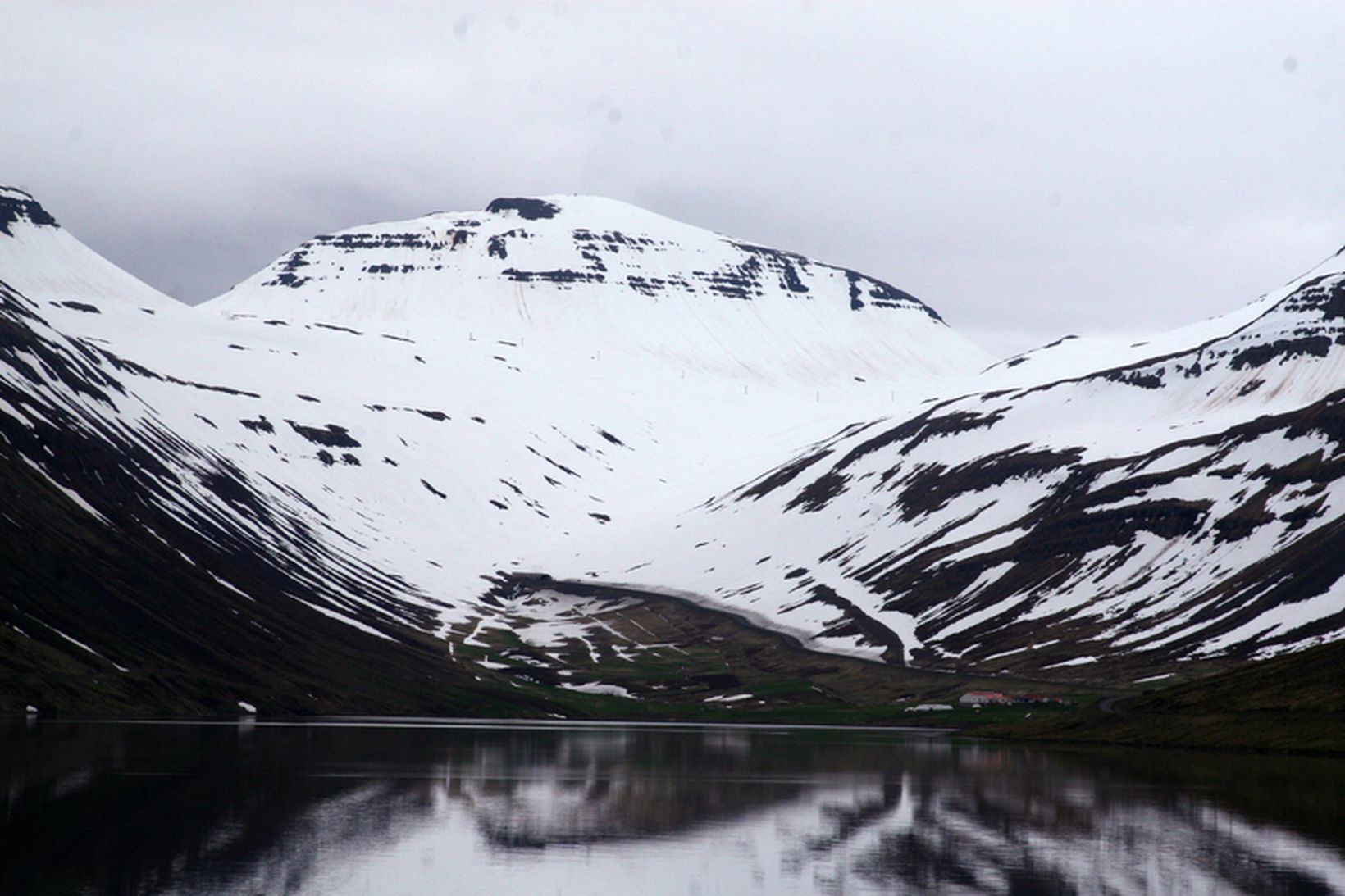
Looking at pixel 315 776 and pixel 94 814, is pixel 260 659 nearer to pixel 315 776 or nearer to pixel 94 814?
pixel 315 776

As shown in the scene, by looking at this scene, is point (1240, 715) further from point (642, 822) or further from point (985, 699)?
point (642, 822)

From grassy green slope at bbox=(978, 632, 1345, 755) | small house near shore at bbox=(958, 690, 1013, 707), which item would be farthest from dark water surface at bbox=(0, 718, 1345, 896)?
small house near shore at bbox=(958, 690, 1013, 707)

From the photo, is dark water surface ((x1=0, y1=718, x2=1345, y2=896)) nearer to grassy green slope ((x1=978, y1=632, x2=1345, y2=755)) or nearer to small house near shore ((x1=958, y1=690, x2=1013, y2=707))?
grassy green slope ((x1=978, y1=632, x2=1345, y2=755))

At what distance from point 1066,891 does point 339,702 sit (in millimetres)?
150465

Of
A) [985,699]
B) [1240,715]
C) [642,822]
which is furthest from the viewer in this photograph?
[985,699]

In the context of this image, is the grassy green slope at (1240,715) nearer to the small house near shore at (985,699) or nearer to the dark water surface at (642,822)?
the dark water surface at (642,822)

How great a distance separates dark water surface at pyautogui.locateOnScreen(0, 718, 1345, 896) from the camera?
52375 millimetres

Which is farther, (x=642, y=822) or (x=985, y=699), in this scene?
(x=985, y=699)

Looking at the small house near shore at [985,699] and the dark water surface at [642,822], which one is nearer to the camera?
the dark water surface at [642,822]

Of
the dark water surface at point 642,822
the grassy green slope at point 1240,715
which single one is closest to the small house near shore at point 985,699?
the grassy green slope at point 1240,715

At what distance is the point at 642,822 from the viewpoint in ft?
233

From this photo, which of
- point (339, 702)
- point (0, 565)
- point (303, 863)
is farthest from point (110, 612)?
point (303, 863)

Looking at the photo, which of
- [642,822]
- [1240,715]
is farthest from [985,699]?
[642,822]

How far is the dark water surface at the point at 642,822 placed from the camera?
5238cm
